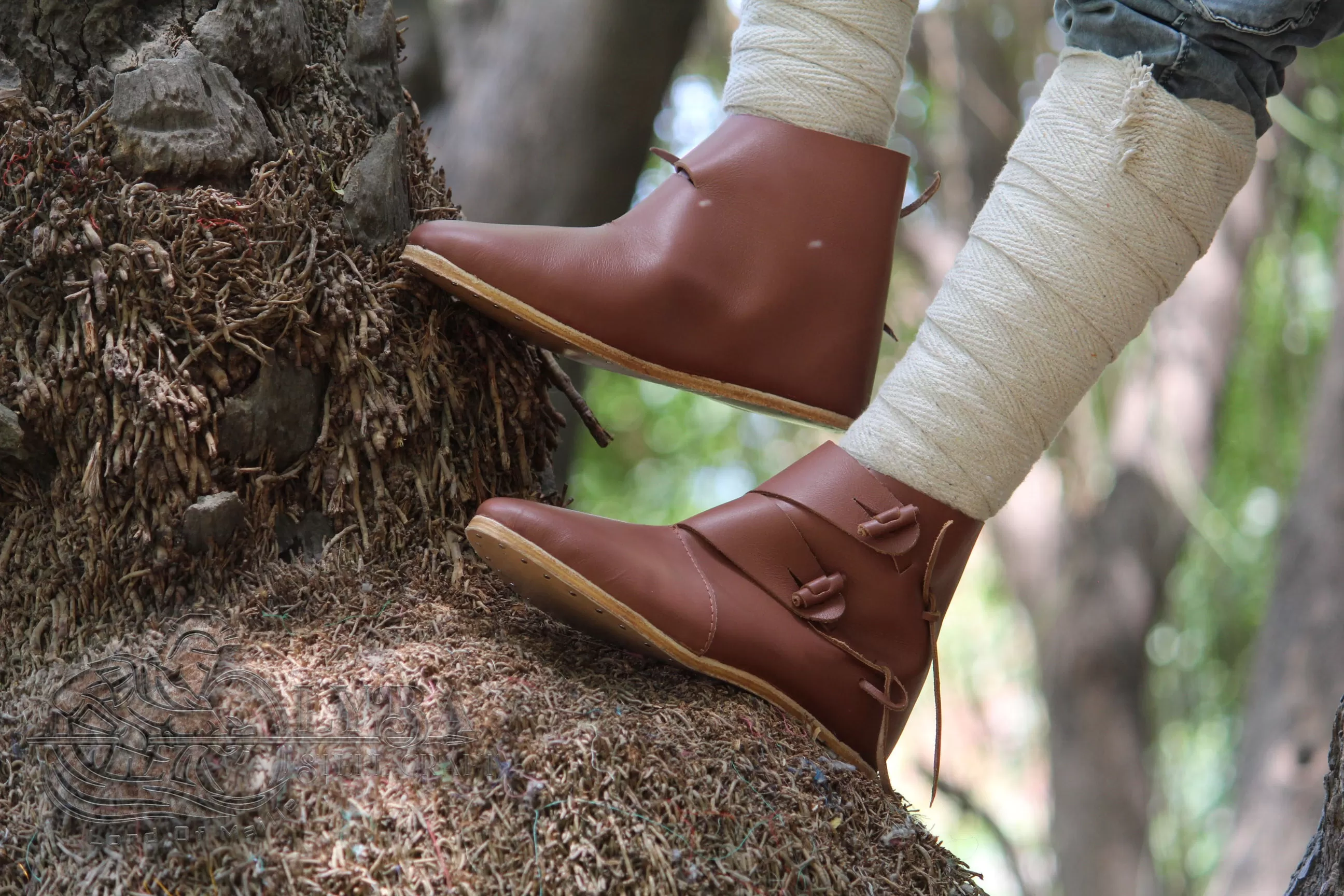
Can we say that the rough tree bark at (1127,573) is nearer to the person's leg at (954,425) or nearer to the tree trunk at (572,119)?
the tree trunk at (572,119)

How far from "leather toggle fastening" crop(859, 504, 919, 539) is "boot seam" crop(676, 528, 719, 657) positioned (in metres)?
0.18

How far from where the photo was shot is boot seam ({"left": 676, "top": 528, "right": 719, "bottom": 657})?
1207 millimetres

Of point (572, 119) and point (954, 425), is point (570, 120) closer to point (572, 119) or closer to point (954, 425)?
point (572, 119)

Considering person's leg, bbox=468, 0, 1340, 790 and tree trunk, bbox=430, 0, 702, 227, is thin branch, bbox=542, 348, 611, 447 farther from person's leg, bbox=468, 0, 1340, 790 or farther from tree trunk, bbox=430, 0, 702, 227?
tree trunk, bbox=430, 0, 702, 227

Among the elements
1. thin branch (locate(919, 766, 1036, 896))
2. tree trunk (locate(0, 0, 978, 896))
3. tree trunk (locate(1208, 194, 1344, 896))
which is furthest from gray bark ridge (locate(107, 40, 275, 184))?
tree trunk (locate(1208, 194, 1344, 896))

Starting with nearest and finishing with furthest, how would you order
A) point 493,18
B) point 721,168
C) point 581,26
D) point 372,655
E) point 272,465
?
1. point 372,655
2. point 272,465
3. point 721,168
4. point 581,26
5. point 493,18

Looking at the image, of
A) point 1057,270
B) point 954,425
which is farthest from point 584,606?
point 1057,270

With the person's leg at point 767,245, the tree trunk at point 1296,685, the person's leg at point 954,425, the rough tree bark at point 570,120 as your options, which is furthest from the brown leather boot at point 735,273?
the tree trunk at point 1296,685

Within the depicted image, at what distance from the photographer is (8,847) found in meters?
1.05

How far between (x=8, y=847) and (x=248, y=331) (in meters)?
0.53

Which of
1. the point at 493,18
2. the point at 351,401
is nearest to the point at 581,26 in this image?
the point at 493,18

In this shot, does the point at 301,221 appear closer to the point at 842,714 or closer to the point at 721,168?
the point at 721,168

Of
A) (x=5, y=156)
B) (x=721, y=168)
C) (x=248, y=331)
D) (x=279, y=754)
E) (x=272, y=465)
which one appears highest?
(x=721, y=168)

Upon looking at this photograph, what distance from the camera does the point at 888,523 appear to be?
4.15ft
